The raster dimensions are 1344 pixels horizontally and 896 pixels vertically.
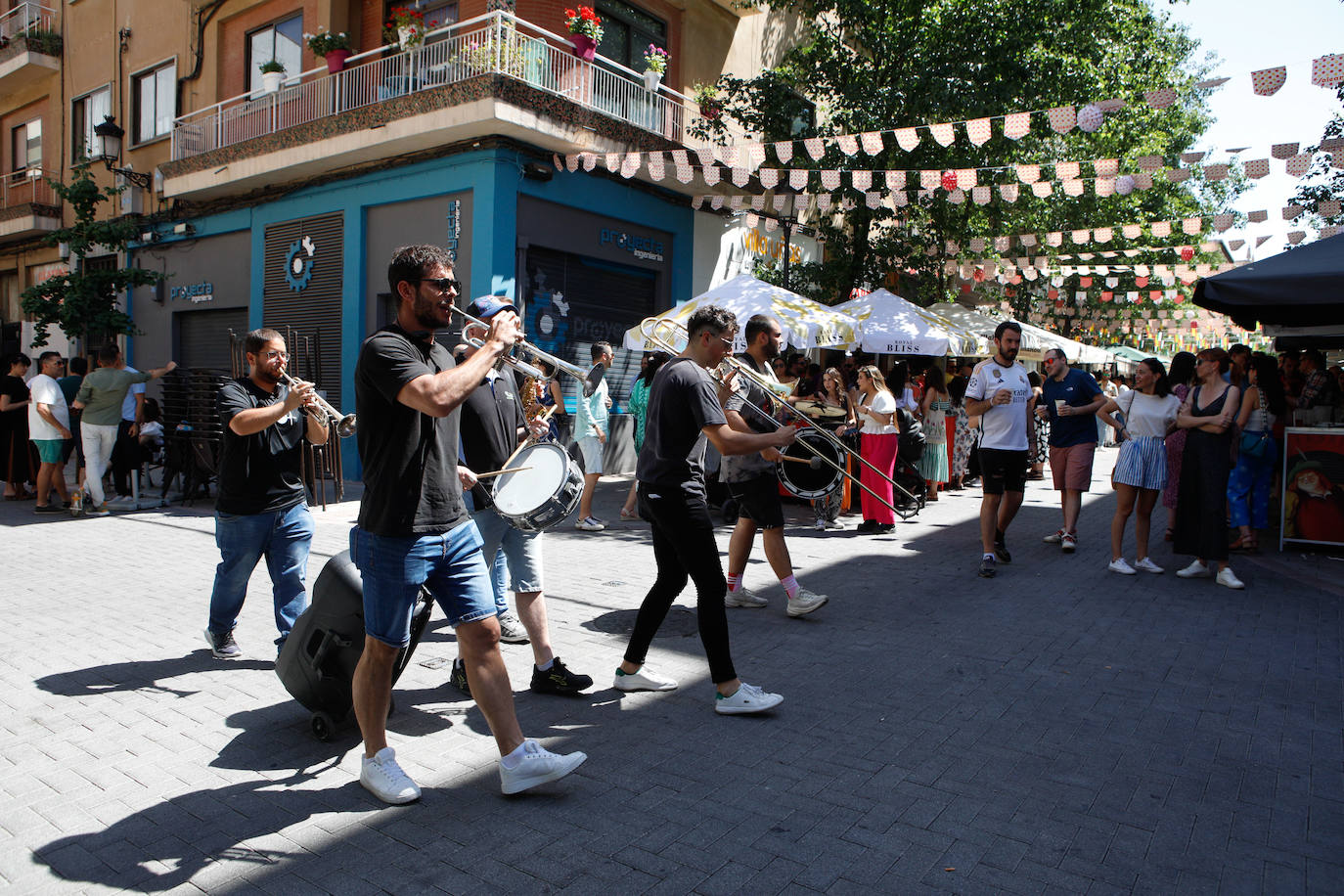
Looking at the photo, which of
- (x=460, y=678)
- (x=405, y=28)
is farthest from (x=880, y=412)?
(x=405, y=28)

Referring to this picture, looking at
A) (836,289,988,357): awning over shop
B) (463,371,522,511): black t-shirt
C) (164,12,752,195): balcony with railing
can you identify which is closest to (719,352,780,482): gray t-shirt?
(463,371,522,511): black t-shirt

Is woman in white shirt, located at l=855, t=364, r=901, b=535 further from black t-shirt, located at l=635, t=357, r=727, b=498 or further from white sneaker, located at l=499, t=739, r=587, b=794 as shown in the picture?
white sneaker, located at l=499, t=739, r=587, b=794

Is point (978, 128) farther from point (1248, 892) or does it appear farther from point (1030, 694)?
point (1248, 892)

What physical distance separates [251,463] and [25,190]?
22262mm

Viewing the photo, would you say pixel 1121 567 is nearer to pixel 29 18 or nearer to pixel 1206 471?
pixel 1206 471

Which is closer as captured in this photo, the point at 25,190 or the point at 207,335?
the point at 207,335

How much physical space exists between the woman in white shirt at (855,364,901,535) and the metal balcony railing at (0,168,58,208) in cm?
1961

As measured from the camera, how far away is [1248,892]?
276cm

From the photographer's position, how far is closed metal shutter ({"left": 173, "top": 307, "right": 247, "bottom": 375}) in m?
17.5

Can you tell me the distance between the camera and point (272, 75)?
51.0 feet

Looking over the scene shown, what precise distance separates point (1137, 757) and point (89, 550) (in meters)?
8.26

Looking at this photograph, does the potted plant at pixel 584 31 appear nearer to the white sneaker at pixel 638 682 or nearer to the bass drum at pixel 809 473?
the bass drum at pixel 809 473

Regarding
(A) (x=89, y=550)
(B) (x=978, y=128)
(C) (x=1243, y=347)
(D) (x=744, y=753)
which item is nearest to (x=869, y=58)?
(B) (x=978, y=128)

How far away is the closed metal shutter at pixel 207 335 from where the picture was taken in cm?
1753
